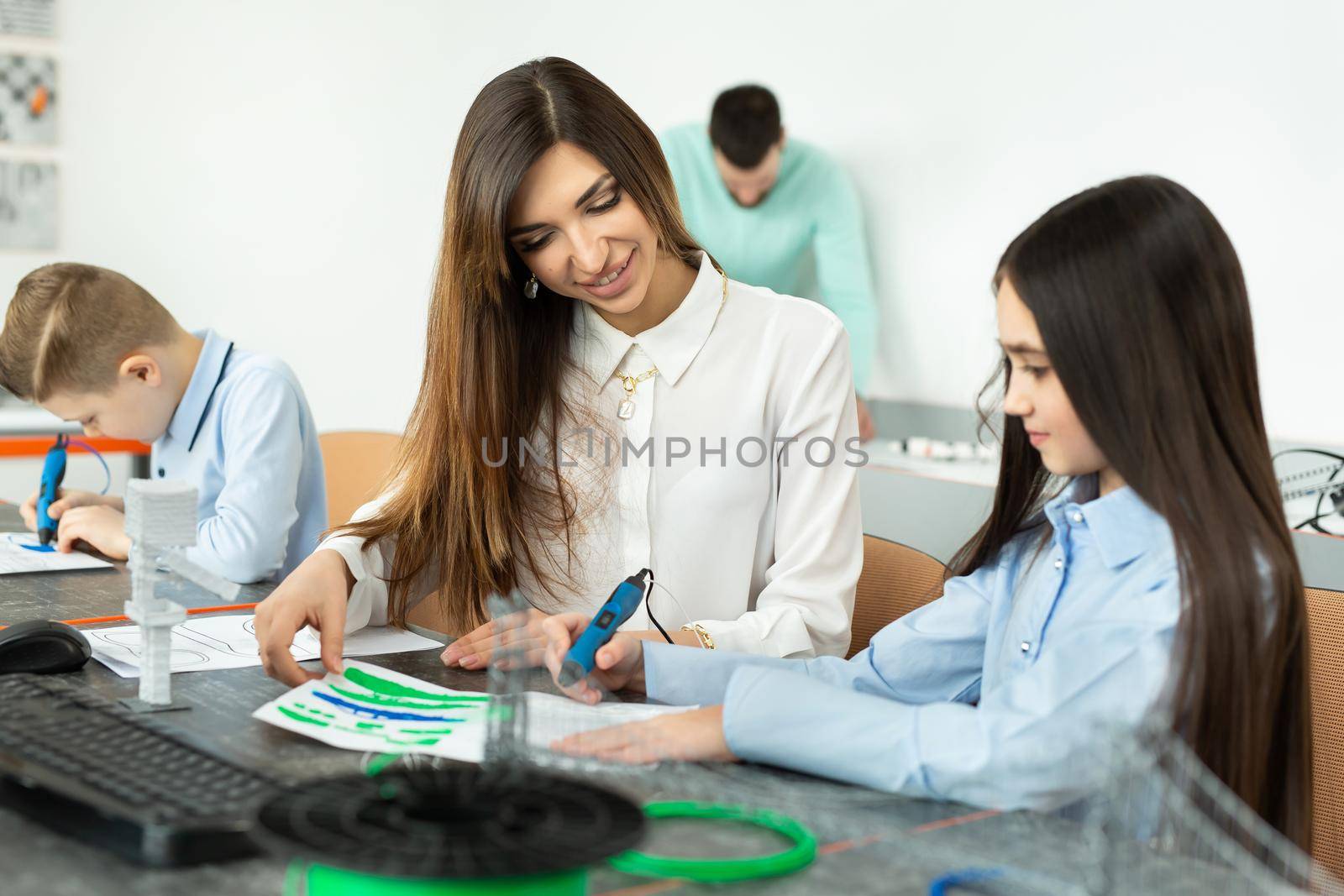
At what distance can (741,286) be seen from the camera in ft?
5.23

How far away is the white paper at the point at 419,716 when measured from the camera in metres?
0.94

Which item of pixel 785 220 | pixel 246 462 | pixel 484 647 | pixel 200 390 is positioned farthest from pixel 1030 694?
pixel 785 220

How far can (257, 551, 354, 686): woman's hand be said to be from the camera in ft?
3.61

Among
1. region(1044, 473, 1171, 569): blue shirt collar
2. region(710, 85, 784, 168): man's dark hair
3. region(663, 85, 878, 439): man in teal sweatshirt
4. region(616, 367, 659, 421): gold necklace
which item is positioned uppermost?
region(710, 85, 784, 168): man's dark hair

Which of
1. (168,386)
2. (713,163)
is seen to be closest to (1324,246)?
(713,163)

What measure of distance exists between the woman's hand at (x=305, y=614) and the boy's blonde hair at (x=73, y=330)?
2.47 ft

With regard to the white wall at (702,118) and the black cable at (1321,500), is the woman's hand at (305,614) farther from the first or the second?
the white wall at (702,118)

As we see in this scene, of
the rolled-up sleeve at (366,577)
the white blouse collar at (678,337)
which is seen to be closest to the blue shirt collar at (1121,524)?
the white blouse collar at (678,337)

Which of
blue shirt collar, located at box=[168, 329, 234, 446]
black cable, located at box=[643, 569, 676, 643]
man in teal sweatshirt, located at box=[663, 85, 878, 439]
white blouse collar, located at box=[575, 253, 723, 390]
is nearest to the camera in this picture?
black cable, located at box=[643, 569, 676, 643]

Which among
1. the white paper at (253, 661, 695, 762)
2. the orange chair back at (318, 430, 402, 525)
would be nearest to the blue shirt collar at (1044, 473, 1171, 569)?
the white paper at (253, 661, 695, 762)

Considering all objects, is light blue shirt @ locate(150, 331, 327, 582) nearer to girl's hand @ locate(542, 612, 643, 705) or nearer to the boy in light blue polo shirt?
the boy in light blue polo shirt

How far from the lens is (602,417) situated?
61.2 inches

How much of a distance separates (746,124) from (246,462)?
166 cm

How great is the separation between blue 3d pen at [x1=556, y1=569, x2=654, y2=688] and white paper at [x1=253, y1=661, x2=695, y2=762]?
0.02 m
